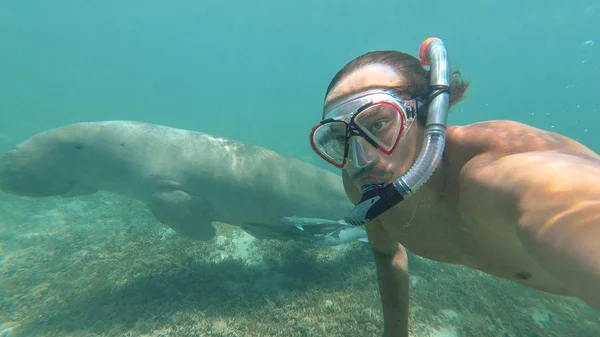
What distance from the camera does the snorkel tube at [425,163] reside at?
1519 mm

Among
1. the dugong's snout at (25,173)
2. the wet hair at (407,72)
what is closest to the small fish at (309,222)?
the wet hair at (407,72)

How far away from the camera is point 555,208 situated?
1.04m

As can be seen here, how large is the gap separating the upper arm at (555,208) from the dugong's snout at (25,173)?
21.9 ft

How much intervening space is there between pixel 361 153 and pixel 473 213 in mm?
676

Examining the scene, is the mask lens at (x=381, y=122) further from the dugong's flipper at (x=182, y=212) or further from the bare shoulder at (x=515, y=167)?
the dugong's flipper at (x=182, y=212)

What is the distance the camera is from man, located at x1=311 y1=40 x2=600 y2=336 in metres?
1.01

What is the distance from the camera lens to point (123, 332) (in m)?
3.77

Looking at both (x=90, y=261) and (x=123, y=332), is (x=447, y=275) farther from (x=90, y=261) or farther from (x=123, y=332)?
(x=90, y=261)

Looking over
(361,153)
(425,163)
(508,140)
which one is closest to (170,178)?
(361,153)

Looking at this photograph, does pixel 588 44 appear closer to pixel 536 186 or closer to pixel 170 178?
pixel 170 178

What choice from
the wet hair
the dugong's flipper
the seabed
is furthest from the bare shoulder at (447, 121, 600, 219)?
the dugong's flipper

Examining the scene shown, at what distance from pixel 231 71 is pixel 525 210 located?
151 metres

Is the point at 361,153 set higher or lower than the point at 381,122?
lower

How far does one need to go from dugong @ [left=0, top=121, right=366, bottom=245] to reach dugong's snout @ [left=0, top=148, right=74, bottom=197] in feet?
0.05
